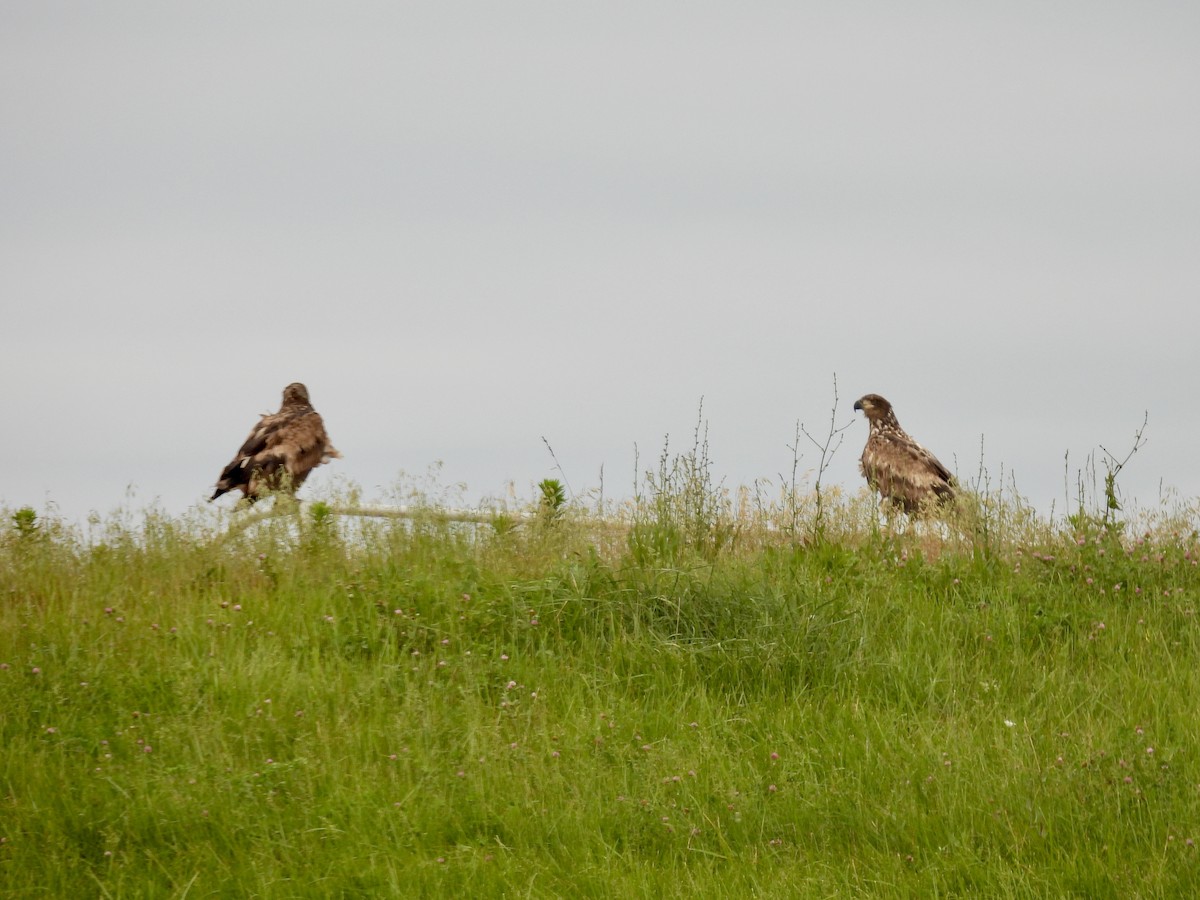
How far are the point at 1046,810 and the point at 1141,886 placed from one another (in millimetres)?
592

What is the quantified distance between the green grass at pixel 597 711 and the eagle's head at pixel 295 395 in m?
4.52

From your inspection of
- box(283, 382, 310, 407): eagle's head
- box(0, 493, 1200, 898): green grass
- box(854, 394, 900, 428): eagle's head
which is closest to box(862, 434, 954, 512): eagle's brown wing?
box(854, 394, 900, 428): eagle's head

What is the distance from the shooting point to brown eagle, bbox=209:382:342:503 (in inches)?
493

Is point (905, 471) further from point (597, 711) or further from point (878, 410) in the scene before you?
point (597, 711)

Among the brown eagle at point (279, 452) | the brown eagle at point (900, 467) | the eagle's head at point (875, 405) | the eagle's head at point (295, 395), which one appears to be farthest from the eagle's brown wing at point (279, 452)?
the eagle's head at point (875, 405)

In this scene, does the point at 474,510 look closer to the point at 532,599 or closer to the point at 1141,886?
the point at 532,599

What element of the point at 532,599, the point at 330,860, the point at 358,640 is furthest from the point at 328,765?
the point at 532,599

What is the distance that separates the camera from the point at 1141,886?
500cm

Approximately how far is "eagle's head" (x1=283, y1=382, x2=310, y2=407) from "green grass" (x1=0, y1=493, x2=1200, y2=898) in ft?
14.8

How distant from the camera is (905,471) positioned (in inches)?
567

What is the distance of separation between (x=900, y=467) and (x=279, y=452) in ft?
22.8

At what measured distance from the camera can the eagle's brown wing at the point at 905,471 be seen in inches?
559

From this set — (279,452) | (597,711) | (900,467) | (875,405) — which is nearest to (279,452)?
(279,452)

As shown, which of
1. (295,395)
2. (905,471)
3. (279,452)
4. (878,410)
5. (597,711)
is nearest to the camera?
(597,711)
